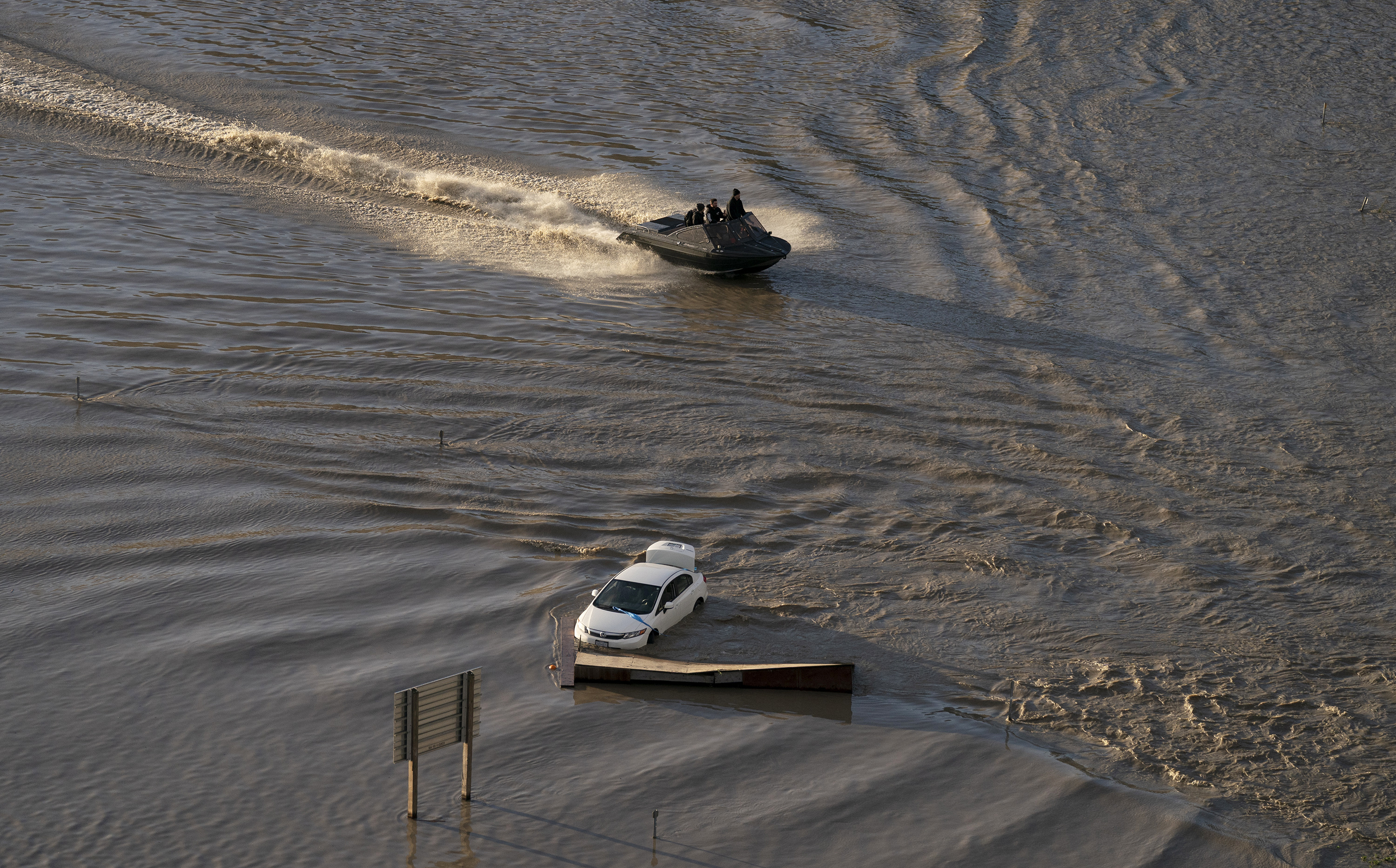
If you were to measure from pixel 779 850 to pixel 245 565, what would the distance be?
8194 mm

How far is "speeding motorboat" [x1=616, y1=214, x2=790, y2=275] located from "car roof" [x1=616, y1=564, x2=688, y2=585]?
13028mm

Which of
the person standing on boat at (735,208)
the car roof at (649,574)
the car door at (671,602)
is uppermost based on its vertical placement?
the person standing on boat at (735,208)

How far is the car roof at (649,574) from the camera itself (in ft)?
50.8

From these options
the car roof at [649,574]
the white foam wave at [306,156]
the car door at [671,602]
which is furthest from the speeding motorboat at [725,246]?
the car door at [671,602]

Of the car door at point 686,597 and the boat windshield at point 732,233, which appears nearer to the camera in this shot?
the car door at point 686,597

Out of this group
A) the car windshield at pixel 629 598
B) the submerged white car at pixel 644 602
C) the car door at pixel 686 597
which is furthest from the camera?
the car door at pixel 686 597

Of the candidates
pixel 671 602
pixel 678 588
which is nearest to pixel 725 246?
pixel 678 588

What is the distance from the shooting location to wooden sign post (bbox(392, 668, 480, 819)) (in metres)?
11.5

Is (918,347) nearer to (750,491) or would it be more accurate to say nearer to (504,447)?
(750,491)

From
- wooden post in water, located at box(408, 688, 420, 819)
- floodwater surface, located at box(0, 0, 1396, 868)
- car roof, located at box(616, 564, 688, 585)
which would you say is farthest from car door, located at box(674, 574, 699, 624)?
wooden post in water, located at box(408, 688, 420, 819)

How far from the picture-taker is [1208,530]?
18266mm

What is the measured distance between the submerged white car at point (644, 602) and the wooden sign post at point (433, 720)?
3060 mm

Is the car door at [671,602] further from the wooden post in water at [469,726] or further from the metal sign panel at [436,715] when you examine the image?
the metal sign panel at [436,715]

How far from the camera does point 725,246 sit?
27859 millimetres
